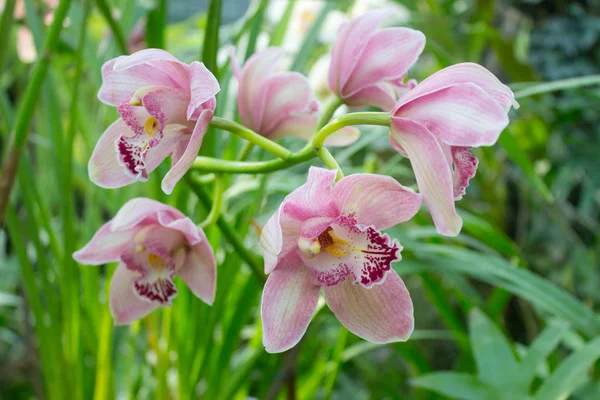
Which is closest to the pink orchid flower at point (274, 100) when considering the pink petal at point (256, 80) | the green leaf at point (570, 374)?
the pink petal at point (256, 80)

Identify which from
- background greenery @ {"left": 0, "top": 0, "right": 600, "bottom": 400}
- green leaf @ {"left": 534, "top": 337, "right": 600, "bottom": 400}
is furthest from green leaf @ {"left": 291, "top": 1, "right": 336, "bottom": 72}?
green leaf @ {"left": 534, "top": 337, "right": 600, "bottom": 400}

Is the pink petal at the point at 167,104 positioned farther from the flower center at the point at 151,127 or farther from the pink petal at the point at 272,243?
the pink petal at the point at 272,243

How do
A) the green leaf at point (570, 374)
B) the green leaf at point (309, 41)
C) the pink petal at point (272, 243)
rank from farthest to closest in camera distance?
the green leaf at point (309, 41)
the green leaf at point (570, 374)
the pink petal at point (272, 243)

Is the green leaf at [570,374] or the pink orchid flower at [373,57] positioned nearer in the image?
the pink orchid flower at [373,57]

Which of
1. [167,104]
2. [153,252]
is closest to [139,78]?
[167,104]

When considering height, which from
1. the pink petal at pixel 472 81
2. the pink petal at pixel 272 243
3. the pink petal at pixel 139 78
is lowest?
the pink petal at pixel 272 243

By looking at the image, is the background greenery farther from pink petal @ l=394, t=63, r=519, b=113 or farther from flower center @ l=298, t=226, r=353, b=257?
pink petal @ l=394, t=63, r=519, b=113
